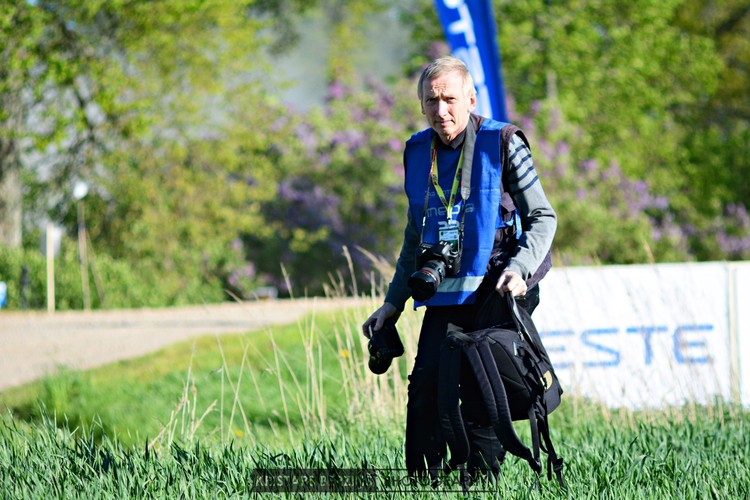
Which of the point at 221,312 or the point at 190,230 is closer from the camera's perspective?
the point at 221,312

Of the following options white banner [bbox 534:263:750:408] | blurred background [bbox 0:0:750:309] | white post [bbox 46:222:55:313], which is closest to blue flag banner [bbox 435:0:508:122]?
white banner [bbox 534:263:750:408]

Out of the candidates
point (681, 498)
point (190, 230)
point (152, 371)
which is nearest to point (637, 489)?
point (681, 498)

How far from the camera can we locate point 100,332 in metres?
12.1

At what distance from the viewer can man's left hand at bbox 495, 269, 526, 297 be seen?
3166mm

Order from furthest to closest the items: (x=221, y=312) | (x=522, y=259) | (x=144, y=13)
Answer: (x=144, y=13) → (x=221, y=312) → (x=522, y=259)

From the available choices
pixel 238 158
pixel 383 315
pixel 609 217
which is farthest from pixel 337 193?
pixel 383 315

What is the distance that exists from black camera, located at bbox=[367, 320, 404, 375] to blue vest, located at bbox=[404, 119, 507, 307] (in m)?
0.23

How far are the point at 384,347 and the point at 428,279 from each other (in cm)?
45

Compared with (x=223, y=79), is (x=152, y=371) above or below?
below

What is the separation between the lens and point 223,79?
65.1ft

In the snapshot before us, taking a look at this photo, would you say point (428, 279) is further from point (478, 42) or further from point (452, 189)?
point (478, 42)

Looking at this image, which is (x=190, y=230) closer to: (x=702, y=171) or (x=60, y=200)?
(x=60, y=200)

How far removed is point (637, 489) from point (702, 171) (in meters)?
20.5

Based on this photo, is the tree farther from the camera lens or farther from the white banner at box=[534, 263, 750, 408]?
the camera lens
